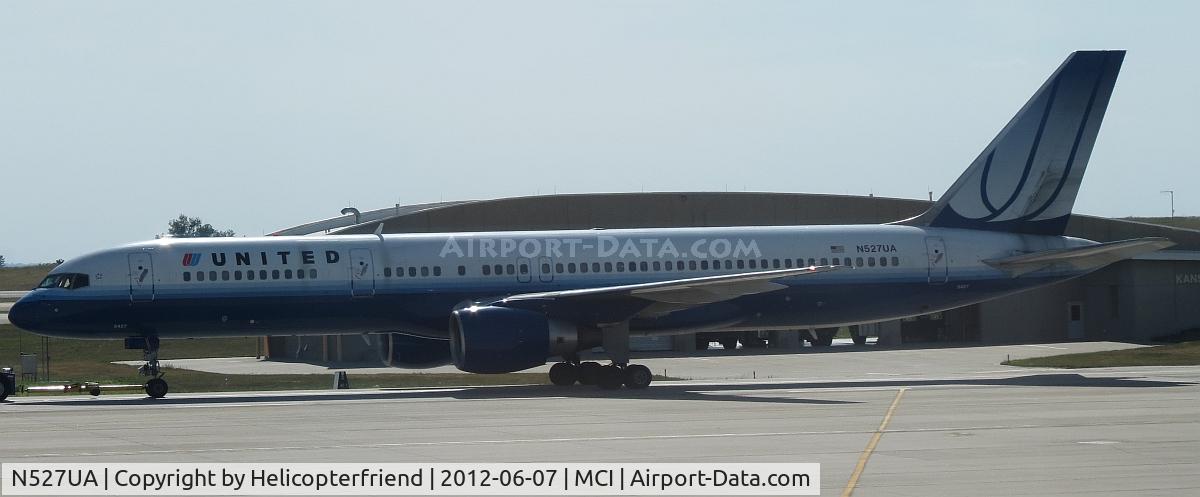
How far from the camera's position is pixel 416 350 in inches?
1226

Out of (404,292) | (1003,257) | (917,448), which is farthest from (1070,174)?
(917,448)

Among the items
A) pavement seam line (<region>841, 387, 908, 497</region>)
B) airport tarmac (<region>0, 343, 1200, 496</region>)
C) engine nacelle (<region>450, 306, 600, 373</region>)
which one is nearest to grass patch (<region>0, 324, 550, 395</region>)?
airport tarmac (<region>0, 343, 1200, 496</region>)

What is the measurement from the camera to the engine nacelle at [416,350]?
31.1 meters

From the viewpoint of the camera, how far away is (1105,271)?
5119 cm

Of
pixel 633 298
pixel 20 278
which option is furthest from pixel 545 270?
pixel 20 278

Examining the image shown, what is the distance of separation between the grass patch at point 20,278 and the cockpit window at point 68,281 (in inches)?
3203

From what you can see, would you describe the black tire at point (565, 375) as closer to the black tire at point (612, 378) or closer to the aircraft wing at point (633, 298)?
the black tire at point (612, 378)

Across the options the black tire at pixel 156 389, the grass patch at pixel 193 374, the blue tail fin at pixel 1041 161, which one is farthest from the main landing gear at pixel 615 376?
the black tire at pixel 156 389

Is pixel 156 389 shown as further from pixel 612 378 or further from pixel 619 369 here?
pixel 619 369

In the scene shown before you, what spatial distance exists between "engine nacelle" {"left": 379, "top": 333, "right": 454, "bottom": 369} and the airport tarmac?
0.83 metres

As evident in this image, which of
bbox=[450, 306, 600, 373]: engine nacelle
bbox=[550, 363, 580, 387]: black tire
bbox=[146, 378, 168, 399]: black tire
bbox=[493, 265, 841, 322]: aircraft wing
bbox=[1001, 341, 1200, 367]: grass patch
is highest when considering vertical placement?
bbox=[493, 265, 841, 322]: aircraft wing

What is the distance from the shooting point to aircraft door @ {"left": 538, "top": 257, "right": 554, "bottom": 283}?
31.0 meters

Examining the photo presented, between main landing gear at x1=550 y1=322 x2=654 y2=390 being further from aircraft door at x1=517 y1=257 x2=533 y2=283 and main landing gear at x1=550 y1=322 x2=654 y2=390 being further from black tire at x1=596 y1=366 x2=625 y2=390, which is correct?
aircraft door at x1=517 y1=257 x2=533 y2=283

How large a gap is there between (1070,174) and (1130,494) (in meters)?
21.9
